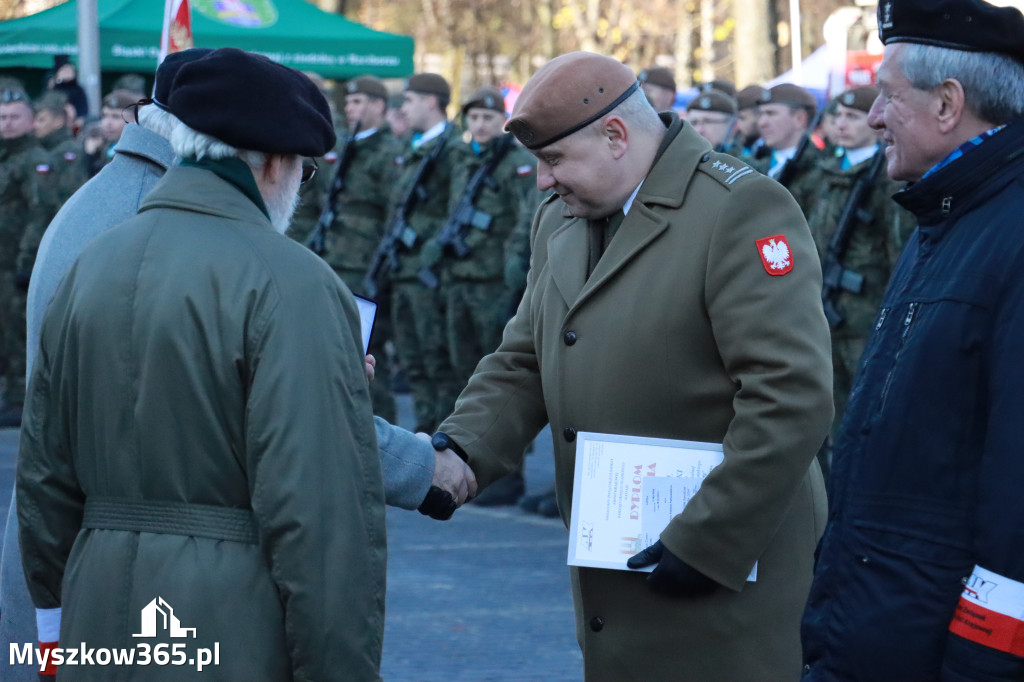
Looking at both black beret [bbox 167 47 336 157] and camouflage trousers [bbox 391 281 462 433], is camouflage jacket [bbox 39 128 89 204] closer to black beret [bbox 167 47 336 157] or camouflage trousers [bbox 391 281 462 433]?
camouflage trousers [bbox 391 281 462 433]

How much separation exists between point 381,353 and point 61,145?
346 centimetres

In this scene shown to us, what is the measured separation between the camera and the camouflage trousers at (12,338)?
11766 mm

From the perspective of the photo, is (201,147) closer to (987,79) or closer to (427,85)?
(987,79)

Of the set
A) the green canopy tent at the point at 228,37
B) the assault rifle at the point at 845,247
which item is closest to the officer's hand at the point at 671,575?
the assault rifle at the point at 845,247

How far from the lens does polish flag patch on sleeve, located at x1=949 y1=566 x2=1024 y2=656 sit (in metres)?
2.13

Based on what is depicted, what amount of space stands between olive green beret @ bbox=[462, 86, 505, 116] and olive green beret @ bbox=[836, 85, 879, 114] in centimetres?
211

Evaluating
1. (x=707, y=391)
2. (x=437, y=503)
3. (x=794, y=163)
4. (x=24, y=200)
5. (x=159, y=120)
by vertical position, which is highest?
(x=159, y=120)

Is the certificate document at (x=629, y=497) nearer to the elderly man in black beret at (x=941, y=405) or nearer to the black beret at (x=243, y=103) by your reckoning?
the elderly man in black beret at (x=941, y=405)

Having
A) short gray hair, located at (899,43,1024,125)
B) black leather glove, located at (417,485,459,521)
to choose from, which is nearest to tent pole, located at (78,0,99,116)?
black leather glove, located at (417,485,459,521)

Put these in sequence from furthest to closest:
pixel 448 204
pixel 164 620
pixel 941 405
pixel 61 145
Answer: pixel 61 145, pixel 448 204, pixel 164 620, pixel 941 405

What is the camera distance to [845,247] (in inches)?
318

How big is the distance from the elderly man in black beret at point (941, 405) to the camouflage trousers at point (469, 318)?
6584 millimetres

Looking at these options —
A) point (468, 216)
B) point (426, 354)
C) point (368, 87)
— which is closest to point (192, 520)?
point (468, 216)

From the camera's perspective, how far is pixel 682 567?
2.92 metres
